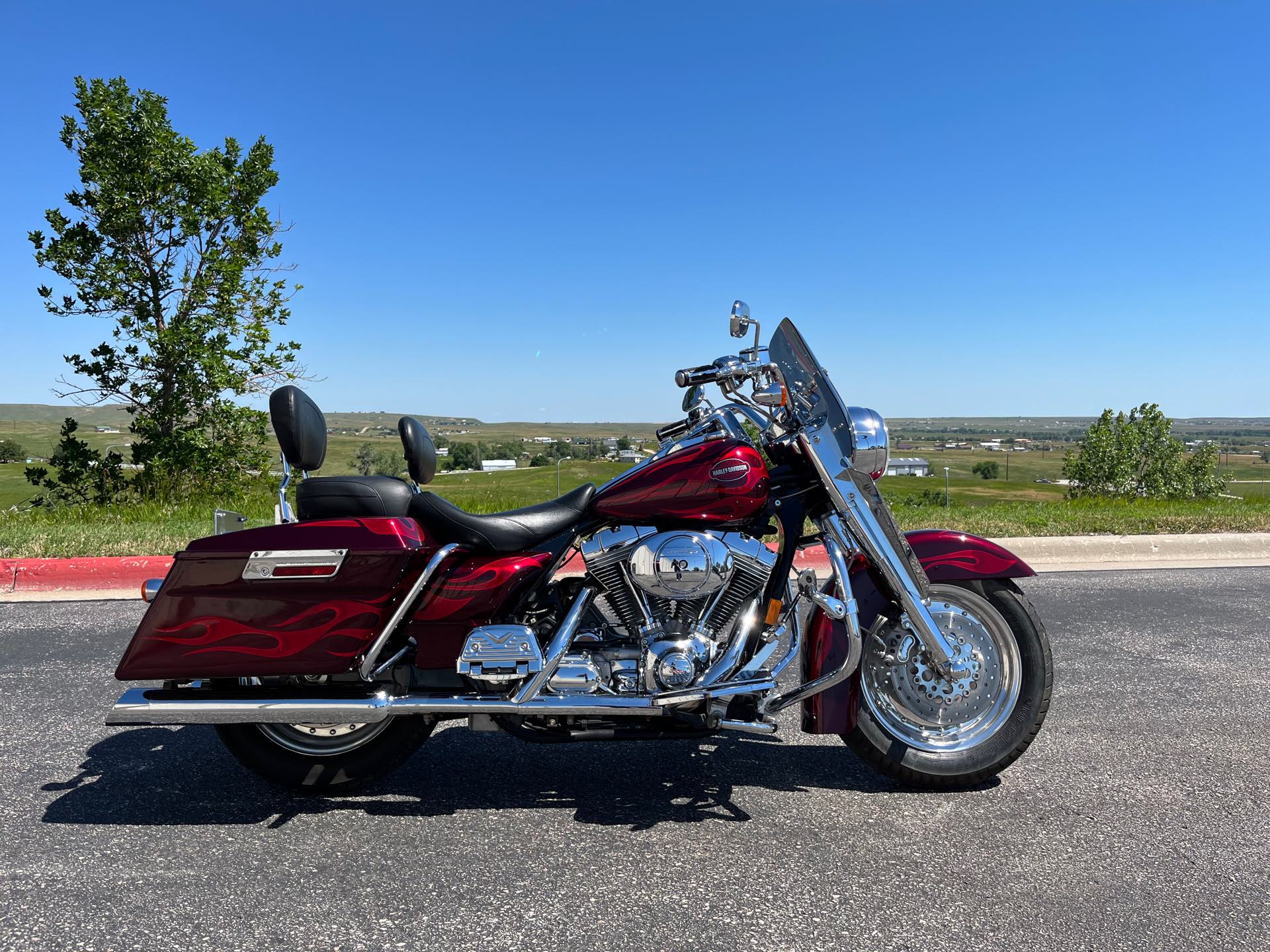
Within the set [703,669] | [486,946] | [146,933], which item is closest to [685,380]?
[703,669]

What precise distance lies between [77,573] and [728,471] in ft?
18.6

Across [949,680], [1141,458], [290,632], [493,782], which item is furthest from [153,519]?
[1141,458]

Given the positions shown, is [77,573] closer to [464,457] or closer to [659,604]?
[464,457]

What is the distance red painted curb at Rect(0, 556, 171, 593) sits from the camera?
6.45 m

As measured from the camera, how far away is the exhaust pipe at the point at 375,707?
116 inches

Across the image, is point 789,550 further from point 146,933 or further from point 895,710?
point 146,933

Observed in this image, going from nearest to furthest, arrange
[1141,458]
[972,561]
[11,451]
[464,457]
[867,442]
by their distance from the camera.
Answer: [867,442]
[972,561]
[464,457]
[11,451]
[1141,458]

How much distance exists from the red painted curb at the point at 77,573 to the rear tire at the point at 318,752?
3758mm

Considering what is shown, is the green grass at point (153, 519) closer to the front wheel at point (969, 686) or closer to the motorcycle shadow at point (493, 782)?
the motorcycle shadow at point (493, 782)

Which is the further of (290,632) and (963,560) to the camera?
(963,560)

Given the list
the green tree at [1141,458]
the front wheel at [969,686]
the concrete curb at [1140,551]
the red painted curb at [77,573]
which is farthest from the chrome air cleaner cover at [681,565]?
the green tree at [1141,458]

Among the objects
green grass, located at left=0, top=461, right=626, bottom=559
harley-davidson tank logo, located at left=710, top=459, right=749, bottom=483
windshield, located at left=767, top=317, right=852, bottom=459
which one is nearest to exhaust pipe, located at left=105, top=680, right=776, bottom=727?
harley-davidson tank logo, located at left=710, top=459, right=749, bottom=483

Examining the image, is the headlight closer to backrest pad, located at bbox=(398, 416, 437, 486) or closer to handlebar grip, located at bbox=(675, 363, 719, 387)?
handlebar grip, located at bbox=(675, 363, 719, 387)

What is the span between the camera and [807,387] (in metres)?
3.21
